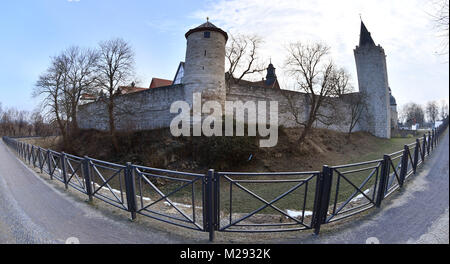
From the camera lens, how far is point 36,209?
3.89m

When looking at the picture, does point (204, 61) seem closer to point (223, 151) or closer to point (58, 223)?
point (223, 151)

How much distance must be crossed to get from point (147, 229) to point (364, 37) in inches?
1243

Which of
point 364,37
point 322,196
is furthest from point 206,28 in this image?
point 364,37

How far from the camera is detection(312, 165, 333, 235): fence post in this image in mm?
2698

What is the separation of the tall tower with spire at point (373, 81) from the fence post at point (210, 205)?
91.0 feet

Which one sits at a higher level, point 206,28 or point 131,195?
point 206,28

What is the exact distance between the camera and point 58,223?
330cm

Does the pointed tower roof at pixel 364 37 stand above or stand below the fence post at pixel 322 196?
above

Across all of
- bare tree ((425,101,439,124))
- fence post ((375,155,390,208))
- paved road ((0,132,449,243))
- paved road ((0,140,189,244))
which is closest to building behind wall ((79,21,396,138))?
paved road ((0,140,189,244))

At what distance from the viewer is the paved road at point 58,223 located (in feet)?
9.42

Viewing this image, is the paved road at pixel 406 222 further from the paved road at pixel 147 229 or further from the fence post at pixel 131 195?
the fence post at pixel 131 195

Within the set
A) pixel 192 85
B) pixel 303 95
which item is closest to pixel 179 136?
pixel 192 85

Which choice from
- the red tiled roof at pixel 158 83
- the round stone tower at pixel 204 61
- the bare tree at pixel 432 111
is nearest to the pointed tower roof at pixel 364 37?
the round stone tower at pixel 204 61

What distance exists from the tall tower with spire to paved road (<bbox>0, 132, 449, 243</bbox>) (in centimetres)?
2444
